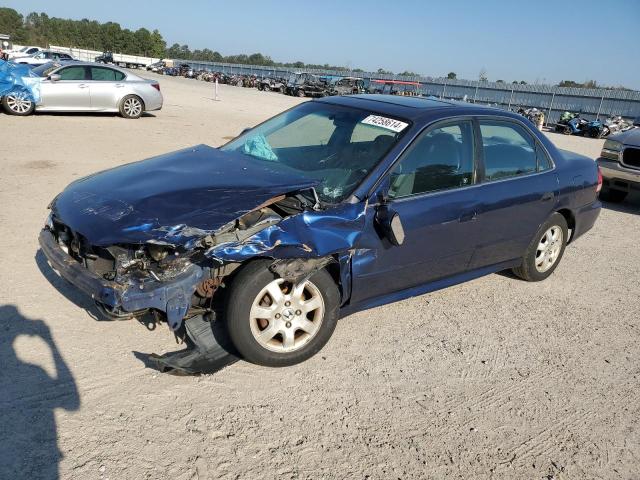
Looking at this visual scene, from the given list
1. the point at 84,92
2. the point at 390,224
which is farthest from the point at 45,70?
the point at 390,224

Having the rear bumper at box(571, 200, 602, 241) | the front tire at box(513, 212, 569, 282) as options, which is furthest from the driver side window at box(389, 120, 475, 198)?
the rear bumper at box(571, 200, 602, 241)

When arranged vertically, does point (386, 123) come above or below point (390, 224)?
above

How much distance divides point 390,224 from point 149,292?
1.59m

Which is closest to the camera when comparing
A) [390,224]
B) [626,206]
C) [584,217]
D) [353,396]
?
[353,396]

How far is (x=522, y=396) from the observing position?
332cm

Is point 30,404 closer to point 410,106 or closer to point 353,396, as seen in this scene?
point 353,396

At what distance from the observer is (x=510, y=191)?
436 cm

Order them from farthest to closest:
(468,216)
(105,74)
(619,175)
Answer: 1. (105,74)
2. (619,175)
3. (468,216)

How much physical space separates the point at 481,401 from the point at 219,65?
72.7m

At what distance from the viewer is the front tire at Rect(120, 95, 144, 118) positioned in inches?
561

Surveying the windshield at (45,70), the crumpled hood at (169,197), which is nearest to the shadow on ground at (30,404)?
the crumpled hood at (169,197)

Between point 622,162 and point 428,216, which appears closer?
point 428,216

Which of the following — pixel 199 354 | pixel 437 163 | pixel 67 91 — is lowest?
pixel 199 354

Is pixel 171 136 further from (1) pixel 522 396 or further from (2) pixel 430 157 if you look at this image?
(1) pixel 522 396
